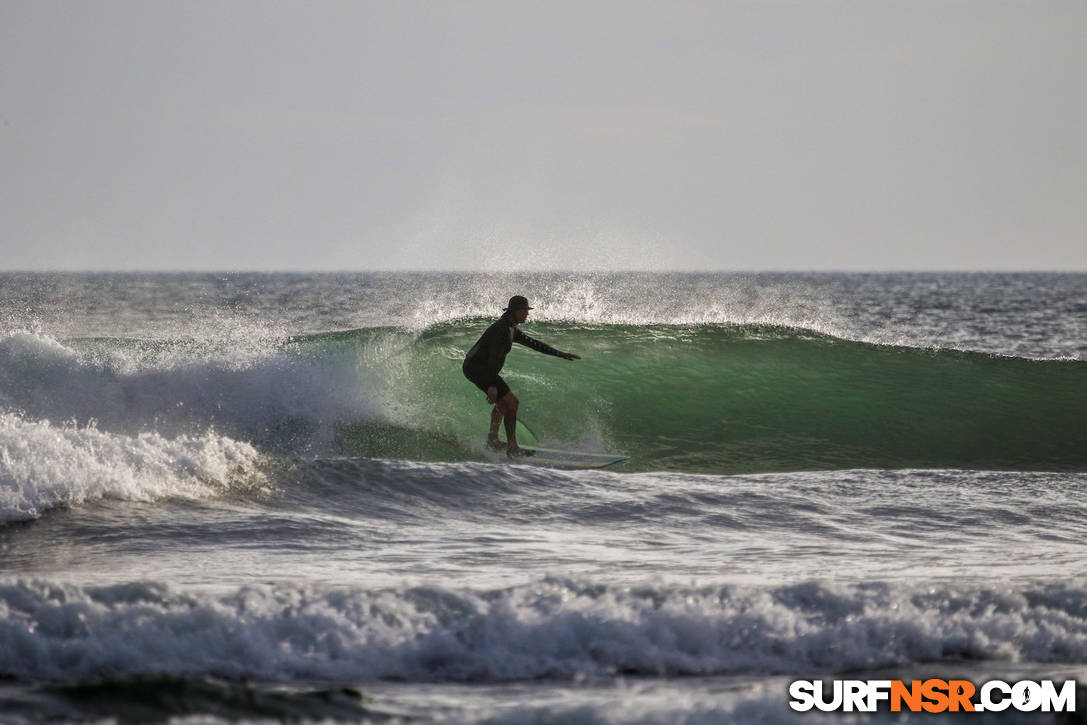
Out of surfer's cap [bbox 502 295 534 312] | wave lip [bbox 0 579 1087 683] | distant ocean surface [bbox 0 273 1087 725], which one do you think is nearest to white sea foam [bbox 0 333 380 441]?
distant ocean surface [bbox 0 273 1087 725]

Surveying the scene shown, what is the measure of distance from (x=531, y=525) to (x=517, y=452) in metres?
2.90

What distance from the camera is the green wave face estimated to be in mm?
12164

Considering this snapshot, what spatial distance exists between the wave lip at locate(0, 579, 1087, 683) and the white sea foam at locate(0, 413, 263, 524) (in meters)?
2.59

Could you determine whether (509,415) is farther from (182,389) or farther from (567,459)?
(182,389)

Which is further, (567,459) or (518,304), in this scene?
(518,304)

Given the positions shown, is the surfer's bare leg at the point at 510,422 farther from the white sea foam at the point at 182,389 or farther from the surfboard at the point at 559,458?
the white sea foam at the point at 182,389

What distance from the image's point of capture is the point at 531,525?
319 inches

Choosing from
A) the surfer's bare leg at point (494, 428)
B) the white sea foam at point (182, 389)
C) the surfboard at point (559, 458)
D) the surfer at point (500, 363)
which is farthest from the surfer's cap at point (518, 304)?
the white sea foam at point (182, 389)

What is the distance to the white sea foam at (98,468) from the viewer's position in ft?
25.9

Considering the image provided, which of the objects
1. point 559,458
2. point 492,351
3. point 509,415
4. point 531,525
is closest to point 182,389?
point 492,351

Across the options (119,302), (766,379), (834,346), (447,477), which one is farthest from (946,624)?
(119,302)

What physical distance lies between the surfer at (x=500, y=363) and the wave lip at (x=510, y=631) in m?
5.35

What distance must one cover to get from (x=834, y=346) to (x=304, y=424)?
8.13 meters

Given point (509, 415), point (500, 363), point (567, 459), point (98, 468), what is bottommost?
point (567, 459)
